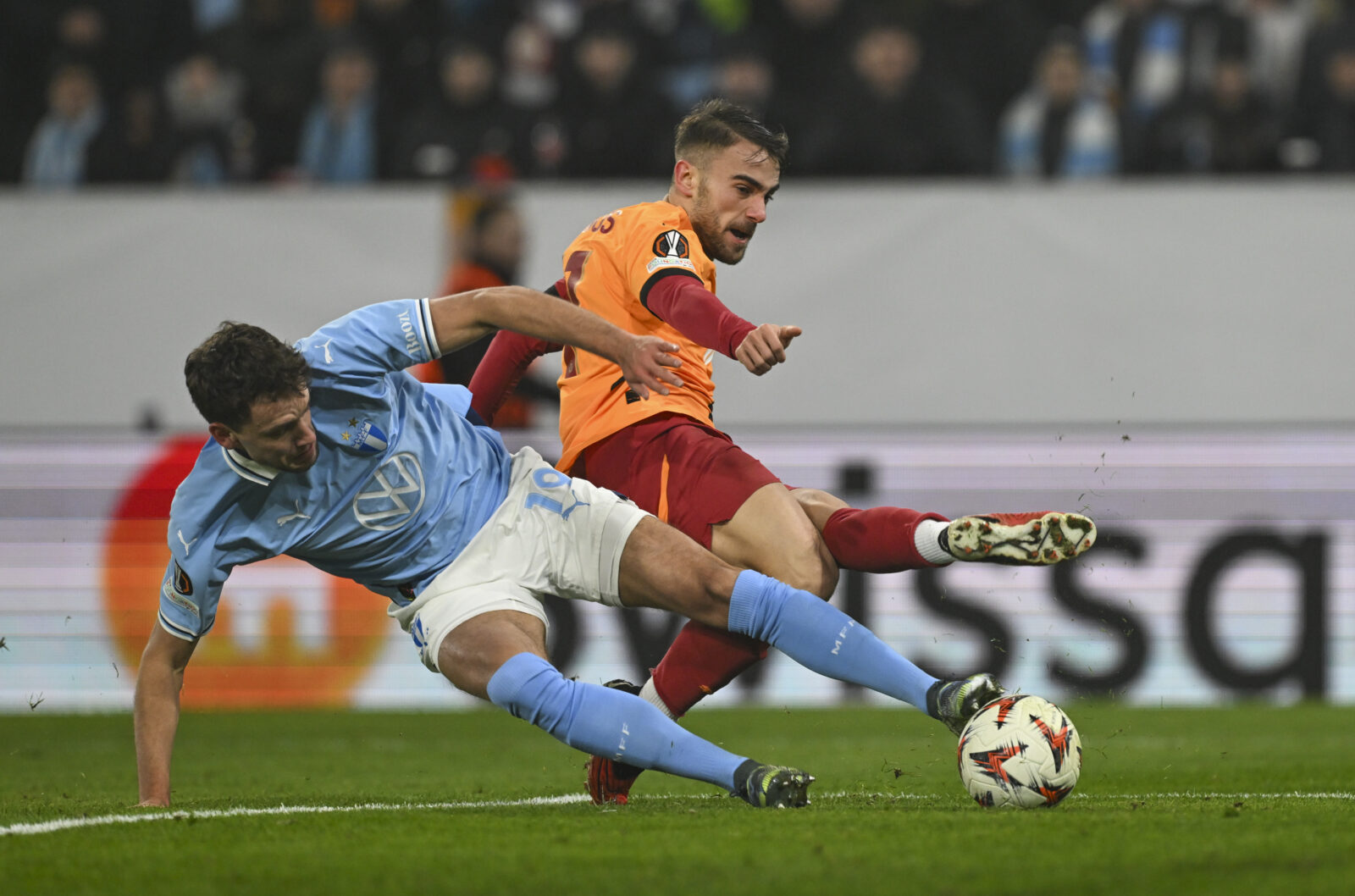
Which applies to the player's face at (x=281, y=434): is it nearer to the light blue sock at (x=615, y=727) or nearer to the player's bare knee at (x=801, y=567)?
the light blue sock at (x=615, y=727)

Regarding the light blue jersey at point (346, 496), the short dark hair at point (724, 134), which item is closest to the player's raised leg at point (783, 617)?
the light blue jersey at point (346, 496)

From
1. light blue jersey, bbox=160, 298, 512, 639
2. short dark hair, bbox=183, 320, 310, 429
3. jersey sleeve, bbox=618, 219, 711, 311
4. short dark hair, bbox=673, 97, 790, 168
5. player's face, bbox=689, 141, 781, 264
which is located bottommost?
light blue jersey, bbox=160, 298, 512, 639

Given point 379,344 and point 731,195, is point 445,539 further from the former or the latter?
point 731,195

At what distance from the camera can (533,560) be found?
469cm

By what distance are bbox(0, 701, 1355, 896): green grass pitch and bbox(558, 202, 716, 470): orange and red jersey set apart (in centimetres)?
114

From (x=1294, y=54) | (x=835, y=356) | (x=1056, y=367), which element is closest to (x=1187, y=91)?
(x=1294, y=54)

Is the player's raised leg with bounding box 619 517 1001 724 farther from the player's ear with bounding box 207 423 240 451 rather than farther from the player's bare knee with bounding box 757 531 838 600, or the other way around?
the player's ear with bounding box 207 423 240 451

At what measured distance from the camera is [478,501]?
480 centimetres

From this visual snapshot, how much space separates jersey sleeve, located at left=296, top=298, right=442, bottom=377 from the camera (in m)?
4.53

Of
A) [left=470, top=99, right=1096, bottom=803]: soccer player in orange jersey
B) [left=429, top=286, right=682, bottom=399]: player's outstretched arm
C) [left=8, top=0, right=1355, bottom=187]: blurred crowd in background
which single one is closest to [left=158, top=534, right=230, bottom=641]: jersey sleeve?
[left=429, top=286, right=682, bottom=399]: player's outstretched arm

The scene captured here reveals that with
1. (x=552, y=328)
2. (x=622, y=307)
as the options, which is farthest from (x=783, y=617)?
(x=622, y=307)

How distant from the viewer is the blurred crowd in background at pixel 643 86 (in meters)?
10.0

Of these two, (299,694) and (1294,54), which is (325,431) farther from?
(1294,54)

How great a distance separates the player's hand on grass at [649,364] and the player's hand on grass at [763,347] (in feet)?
0.56
